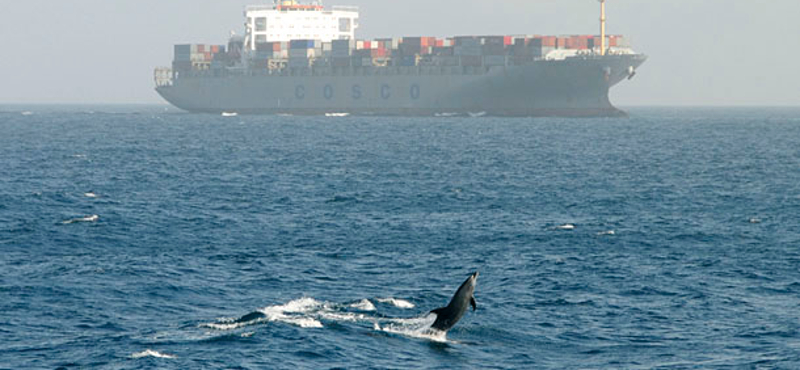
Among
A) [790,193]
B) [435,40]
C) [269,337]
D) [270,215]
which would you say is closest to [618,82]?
[435,40]

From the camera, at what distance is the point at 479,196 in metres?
56.8

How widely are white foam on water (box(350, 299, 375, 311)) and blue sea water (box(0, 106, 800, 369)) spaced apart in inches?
2.1

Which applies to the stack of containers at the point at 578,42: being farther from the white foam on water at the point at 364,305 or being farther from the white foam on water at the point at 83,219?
the white foam on water at the point at 364,305

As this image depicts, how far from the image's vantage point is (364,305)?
27.9 meters

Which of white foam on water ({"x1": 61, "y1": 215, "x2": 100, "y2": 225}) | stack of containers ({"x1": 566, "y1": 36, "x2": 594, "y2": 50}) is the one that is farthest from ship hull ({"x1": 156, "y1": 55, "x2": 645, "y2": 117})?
white foam on water ({"x1": 61, "y1": 215, "x2": 100, "y2": 225})

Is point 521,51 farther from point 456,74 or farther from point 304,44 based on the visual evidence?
point 304,44

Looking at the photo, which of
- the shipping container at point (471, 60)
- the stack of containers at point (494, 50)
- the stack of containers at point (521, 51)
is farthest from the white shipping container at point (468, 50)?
the stack of containers at point (521, 51)

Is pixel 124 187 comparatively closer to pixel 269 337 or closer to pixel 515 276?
pixel 515 276

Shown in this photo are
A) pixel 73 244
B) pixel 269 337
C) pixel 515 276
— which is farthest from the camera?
pixel 73 244

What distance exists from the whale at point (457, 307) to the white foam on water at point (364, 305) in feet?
9.45

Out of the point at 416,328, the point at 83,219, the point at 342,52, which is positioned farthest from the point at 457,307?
the point at 342,52

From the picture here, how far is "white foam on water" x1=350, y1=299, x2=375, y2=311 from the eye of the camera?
27.7 metres

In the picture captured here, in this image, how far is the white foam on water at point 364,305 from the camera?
1089 inches

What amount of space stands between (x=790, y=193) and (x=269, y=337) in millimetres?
42528
